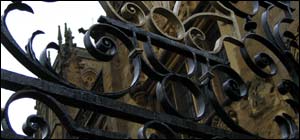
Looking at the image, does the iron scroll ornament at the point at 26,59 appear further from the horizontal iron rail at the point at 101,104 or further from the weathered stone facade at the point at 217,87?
the weathered stone facade at the point at 217,87

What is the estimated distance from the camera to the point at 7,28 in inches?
100

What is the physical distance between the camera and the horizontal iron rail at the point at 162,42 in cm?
288

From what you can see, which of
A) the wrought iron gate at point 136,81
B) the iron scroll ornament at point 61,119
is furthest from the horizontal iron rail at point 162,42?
the iron scroll ornament at point 61,119

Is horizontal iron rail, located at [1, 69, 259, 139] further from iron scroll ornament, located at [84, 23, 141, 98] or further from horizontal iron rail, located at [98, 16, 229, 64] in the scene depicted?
horizontal iron rail, located at [98, 16, 229, 64]

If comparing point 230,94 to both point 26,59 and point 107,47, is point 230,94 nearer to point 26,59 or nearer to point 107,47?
point 107,47

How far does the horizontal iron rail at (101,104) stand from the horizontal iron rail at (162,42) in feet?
1.41

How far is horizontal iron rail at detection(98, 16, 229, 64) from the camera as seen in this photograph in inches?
113

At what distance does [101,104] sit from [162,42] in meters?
0.57

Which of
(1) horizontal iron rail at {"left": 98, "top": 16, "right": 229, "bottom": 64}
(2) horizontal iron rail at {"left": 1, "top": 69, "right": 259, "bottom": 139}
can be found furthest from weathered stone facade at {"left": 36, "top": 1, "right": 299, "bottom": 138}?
(2) horizontal iron rail at {"left": 1, "top": 69, "right": 259, "bottom": 139}

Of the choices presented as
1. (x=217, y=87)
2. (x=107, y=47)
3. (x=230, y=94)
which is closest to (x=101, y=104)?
(x=107, y=47)

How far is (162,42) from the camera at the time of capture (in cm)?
299

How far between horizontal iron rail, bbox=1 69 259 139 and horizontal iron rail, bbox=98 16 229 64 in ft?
1.41

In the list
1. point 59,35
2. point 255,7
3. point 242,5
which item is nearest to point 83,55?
point 59,35

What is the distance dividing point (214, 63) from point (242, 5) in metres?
4.14
